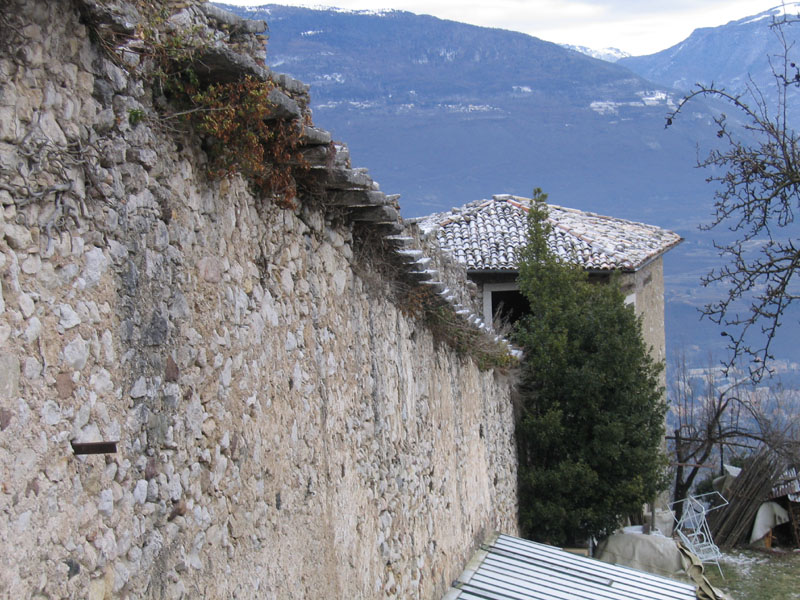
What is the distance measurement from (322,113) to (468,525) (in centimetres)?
17869

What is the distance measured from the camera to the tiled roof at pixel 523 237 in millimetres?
17766

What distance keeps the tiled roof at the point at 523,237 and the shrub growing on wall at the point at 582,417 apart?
3019mm

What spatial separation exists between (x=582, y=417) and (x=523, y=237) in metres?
6.37

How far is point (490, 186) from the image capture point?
179 meters

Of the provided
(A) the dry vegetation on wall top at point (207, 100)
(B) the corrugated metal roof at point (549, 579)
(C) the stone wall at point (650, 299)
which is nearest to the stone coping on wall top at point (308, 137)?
(A) the dry vegetation on wall top at point (207, 100)

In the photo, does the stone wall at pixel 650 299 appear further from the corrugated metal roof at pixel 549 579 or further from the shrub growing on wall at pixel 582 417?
the corrugated metal roof at pixel 549 579

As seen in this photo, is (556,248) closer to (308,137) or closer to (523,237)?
(523,237)

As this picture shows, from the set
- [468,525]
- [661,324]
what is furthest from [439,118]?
[468,525]

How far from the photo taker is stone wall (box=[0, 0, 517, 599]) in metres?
2.77

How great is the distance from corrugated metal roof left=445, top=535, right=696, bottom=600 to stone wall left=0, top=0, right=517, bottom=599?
2077mm

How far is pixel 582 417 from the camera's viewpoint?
1326 cm

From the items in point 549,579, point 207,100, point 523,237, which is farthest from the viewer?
point 523,237

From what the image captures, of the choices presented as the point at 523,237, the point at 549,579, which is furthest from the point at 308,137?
the point at 523,237

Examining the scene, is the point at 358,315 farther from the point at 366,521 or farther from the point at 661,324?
the point at 661,324
